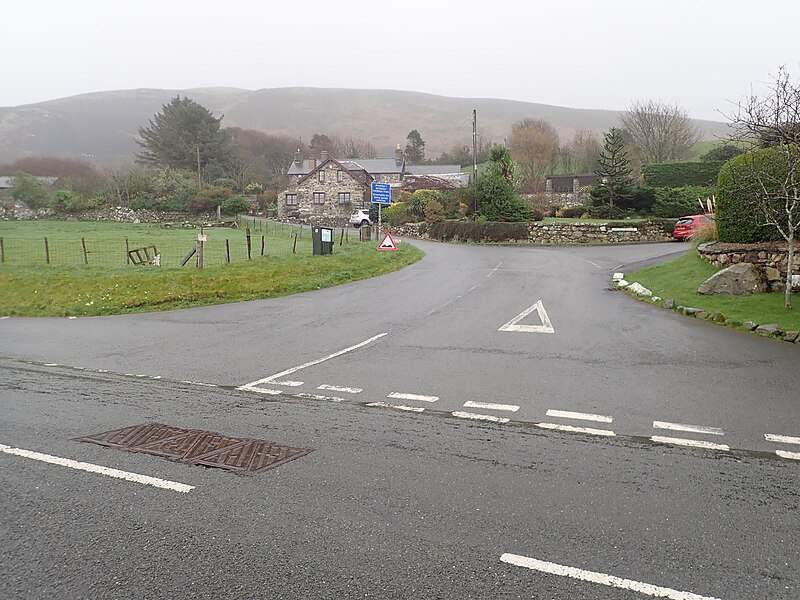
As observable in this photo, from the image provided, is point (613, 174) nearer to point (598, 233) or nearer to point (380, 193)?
point (598, 233)

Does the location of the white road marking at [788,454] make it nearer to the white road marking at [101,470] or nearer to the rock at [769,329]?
the white road marking at [101,470]

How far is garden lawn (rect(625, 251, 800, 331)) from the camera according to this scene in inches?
439

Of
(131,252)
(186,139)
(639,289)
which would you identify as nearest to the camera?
(639,289)

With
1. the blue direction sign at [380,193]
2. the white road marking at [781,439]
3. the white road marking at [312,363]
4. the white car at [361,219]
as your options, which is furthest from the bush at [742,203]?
the white car at [361,219]

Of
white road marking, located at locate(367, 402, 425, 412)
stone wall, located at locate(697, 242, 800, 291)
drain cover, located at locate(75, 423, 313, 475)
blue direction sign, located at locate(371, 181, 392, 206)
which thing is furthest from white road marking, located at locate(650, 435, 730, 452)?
blue direction sign, located at locate(371, 181, 392, 206)

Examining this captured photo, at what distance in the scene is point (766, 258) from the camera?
13.6 meters

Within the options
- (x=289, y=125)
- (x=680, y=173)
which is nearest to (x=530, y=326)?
(x=680, y=173)

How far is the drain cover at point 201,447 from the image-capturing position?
15.7ft

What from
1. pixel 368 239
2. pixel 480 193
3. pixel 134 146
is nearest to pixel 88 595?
pixel 368 239

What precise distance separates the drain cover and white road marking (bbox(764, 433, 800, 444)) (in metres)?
4.32

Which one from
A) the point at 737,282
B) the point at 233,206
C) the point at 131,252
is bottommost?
the point at 737,282

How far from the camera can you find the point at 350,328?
11672mm

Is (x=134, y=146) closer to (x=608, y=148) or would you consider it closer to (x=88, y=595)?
(x=608, y=148)

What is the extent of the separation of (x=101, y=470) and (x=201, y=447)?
82 cm
